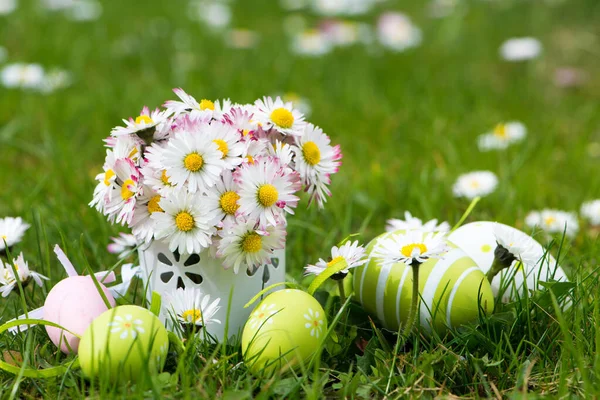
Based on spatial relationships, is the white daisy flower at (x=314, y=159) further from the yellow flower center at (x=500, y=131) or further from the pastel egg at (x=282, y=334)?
the yellow flower center at (x=500, y=131)

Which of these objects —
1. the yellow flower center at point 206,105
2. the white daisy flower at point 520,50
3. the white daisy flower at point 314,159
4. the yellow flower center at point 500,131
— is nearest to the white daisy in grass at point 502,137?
the yellow flower center at point 500,131

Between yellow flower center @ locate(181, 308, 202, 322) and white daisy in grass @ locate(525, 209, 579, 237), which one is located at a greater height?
white daisy in grass @ locate(525, 209, 579, 237)

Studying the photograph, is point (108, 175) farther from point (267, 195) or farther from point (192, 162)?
point (267, 195)

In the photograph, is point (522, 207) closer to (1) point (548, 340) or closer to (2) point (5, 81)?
(1) point (548, 340)

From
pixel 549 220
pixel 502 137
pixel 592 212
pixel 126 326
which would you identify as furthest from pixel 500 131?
pixel 126 326

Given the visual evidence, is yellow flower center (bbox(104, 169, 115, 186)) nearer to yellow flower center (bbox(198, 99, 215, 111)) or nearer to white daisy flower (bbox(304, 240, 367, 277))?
yellow flower center (bbox(198, 99, 215, 111))

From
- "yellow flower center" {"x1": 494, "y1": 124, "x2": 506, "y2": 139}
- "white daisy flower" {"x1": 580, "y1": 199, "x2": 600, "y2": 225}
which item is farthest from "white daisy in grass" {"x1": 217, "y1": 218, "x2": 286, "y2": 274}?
"yellow flower center" {"x1": 494, "y1": 124, "x2": 506, "y2": 139}

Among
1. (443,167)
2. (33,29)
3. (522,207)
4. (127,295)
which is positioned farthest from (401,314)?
(33,29)

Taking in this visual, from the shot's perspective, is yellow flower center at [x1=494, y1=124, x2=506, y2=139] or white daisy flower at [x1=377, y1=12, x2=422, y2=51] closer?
yellow flower center at [x1=494, y1=124, x2=506, y2=139]
